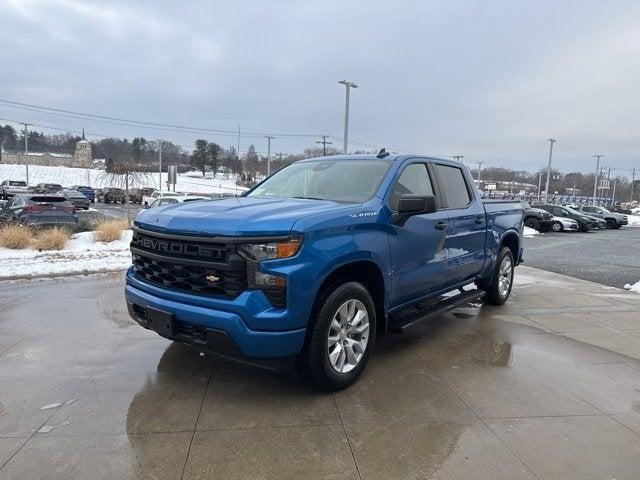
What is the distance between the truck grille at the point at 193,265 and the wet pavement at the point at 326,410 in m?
0.90

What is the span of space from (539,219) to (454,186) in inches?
979

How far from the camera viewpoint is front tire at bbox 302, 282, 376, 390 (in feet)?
11.5

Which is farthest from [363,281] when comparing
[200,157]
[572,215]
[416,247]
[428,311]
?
[200,157]

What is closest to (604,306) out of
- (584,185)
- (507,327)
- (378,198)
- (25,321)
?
(507,327)

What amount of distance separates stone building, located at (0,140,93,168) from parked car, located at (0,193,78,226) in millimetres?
109529

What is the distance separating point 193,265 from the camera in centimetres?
345

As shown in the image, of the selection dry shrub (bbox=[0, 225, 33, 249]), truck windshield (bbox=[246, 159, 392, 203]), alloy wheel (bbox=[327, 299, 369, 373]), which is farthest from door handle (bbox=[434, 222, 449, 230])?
dry shrub (bbox=[0, 225, 33, 249])

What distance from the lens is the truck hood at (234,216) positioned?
3.29 metres

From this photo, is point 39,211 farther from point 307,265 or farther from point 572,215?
point 572,215

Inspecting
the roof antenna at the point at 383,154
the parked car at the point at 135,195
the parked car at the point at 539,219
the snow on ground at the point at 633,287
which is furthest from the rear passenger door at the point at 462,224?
the parked car at the point at 135,195

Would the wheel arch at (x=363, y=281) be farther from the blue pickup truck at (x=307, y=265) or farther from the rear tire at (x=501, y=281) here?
the rear tire at (x=501, y=281)

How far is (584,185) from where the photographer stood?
112688 mm

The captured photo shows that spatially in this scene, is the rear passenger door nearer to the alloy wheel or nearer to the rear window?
the alloy wheel

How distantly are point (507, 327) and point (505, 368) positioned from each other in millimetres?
1473
